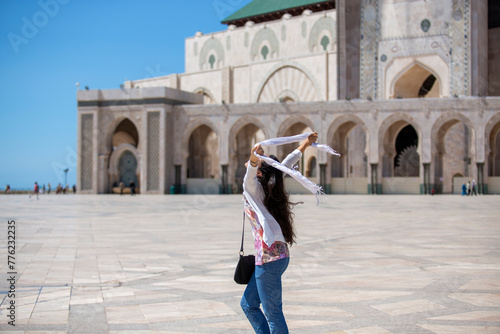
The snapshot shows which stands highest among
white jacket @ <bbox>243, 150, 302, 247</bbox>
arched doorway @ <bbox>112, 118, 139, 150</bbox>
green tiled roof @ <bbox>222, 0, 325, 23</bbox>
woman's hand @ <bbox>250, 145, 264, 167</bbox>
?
green tiled roof @ <bbox>222, 0, 325, 23</bbox>

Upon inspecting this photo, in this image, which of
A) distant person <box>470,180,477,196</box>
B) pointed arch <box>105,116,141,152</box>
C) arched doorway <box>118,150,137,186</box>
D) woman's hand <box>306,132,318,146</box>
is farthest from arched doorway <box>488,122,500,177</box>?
woman's hand <box>306,132,318,146</box>

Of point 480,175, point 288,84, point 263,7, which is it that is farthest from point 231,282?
point 263,7

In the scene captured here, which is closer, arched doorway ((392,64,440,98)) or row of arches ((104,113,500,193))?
row of arches ((104,113,500,193))

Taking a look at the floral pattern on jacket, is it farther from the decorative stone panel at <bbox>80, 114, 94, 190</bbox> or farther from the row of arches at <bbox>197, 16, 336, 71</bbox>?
the row of arches at <bbox>197, 16, 336, 71</bbox>

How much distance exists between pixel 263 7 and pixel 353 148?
16735 mm

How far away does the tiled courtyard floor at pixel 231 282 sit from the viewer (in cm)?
423

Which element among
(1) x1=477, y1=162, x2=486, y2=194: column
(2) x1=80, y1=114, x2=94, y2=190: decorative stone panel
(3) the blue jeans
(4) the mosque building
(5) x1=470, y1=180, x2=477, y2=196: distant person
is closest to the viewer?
(3) the blue jeans

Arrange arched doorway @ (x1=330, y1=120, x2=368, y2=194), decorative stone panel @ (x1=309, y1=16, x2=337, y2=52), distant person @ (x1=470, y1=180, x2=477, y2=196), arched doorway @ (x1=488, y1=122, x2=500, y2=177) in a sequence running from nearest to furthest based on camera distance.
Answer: distant person @ (x1=470, y1=180, x2=477, y2=196) < arched doorway @ (x1=488, y1=122, x2=500, y2=177) < arched doorway @ (x1=330, y1=120, x2=368, y2=194) < decorative stone panel @ (x1=309, y1=16, x2=337, y2=52)

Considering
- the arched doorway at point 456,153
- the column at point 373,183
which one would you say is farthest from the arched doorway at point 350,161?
the arched doorway at point 456,153

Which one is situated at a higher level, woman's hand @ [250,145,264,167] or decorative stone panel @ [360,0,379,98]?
decorative stone panel @ [360,0,379,98]

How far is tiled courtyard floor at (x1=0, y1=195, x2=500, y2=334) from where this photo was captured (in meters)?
4.23

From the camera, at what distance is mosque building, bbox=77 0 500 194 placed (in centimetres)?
3016

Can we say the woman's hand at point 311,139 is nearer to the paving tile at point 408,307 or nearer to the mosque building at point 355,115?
the paving tile at point 408,307

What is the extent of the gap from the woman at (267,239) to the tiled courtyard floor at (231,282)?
85cm
